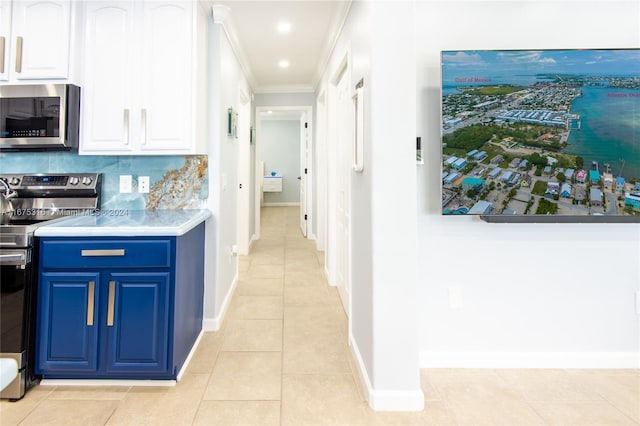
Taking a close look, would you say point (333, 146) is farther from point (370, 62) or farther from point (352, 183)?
point (370, 62)

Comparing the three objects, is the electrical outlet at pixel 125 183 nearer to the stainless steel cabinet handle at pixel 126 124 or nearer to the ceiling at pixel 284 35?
the stainless steel cabinet handle at pixel 126 124

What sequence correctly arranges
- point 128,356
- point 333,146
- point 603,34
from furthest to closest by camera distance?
point 333,146, point 603,34, point 128,356

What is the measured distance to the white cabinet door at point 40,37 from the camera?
7.07ft

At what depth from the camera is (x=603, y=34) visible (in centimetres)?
209

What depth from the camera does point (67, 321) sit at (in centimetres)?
186

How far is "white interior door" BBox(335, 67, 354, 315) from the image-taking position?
9.55ft

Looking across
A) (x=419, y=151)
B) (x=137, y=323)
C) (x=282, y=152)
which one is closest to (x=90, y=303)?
(x=137, y=323)

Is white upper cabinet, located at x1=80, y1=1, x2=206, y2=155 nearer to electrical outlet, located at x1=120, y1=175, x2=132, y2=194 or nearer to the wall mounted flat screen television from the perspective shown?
electrical outlet, located at x1=120, y1=175, x2=132, y2=194

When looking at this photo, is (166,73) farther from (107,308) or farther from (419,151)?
(419,151)

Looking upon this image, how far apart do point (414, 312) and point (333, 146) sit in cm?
242

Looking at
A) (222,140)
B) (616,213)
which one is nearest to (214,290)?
(222,140)

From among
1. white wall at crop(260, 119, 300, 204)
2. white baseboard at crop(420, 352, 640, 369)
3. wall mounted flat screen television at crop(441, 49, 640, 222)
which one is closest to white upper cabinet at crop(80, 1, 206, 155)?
wall mounted flat screen television at crop(441, 49, 640, 222)

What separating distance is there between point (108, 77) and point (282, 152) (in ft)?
25.7

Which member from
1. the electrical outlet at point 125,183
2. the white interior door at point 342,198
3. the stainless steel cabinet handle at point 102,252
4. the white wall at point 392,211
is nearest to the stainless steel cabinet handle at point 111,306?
the stainless steel cabinet handle at point 102,252
